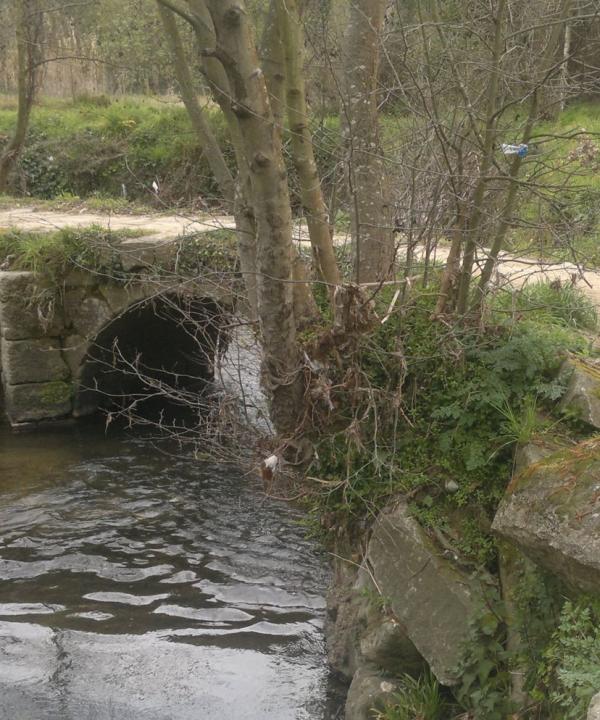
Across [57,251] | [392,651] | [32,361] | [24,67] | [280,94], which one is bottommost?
[392,651]

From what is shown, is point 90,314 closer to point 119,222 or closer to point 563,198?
point 119,222

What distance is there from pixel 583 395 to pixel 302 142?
7.12 ft

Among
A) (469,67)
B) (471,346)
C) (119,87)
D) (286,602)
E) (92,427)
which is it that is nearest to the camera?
(471,346)

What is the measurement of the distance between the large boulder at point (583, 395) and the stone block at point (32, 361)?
5.67m

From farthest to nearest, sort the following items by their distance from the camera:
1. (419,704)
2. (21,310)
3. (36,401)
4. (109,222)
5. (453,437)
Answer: (36,401), (21,310), (109,222), (453,437), (419,704)

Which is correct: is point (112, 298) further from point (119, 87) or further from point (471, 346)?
point (119, 87)

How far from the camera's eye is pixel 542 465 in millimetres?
3412

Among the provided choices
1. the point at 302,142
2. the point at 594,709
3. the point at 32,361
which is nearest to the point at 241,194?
the point at 302,142

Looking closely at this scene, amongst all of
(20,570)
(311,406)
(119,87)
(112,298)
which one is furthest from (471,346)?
(119,87)

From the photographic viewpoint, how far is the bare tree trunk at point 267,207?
4.01 m

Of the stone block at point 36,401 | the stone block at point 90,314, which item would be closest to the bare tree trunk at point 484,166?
the stone block at point 90,314

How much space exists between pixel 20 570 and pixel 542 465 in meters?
3.86

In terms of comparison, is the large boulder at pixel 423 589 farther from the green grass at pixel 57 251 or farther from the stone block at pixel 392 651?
the green grass at pixel 57 251

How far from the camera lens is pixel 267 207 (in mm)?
4410
